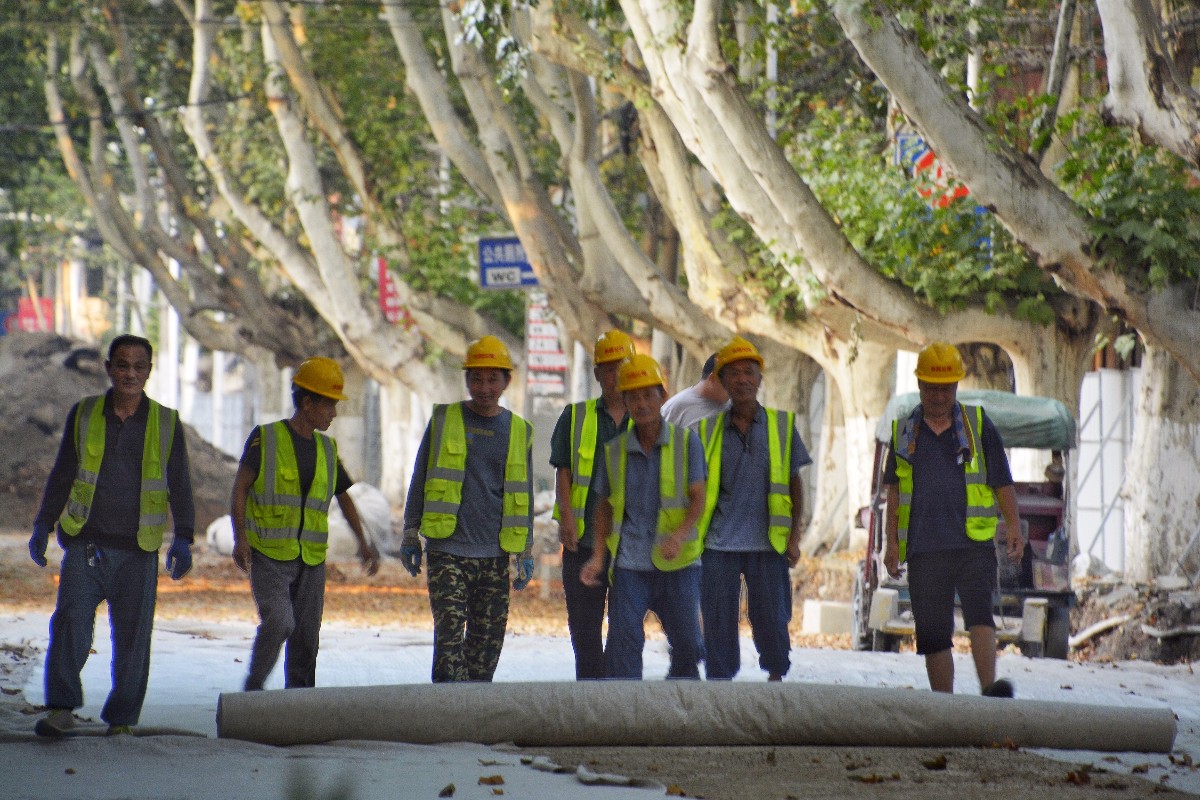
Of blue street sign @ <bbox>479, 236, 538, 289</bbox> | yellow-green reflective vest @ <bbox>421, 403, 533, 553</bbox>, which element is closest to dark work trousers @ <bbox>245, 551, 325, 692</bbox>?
yellow-green reflective vest @ <bbox>421, 403, 533, 553</bbox>

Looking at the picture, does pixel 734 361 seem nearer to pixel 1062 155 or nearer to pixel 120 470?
→ pixel 120 470

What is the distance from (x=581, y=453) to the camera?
29.8 feet

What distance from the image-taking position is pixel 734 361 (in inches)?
358

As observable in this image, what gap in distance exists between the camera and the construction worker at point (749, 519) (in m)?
9.04

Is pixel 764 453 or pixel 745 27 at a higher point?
pixel 745 27

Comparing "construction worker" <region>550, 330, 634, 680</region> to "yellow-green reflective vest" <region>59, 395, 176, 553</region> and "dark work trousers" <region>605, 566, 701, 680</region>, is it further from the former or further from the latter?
"yellow-green reflective vest" <region>59, 395, 176, 553</region>

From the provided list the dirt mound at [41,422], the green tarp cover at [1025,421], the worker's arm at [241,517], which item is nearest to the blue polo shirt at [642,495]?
the worker's arm at [241,517]

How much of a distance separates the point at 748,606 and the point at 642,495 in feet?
2.55

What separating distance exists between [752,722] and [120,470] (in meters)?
2.86

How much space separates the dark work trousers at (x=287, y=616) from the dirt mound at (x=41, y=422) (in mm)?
25160

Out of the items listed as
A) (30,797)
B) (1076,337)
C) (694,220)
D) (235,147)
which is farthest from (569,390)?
(30,797)

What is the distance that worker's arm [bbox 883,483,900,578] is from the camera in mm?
9109

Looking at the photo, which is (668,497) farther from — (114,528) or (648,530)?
(114,528)

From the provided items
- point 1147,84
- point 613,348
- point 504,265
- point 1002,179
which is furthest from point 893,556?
point 504,265
